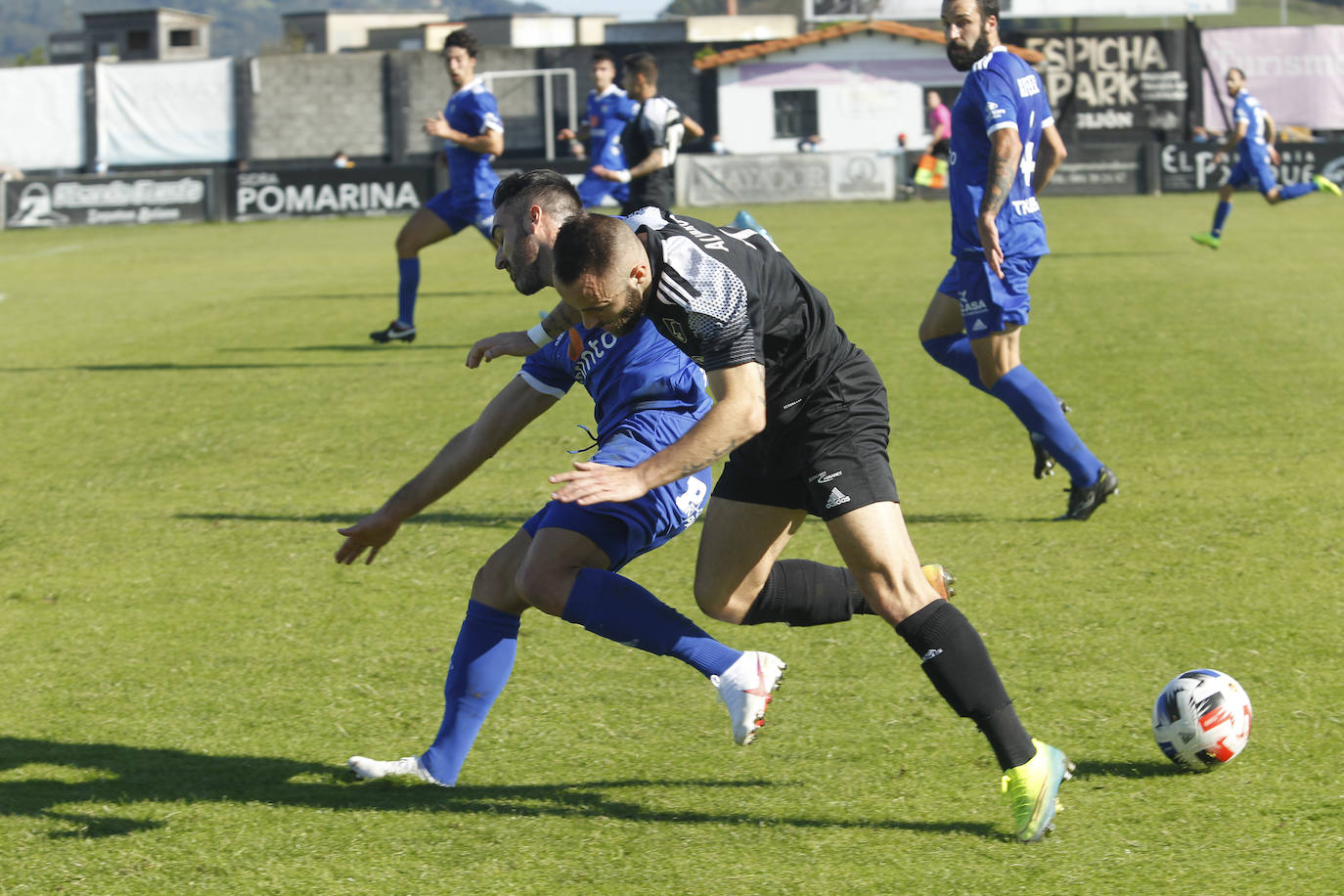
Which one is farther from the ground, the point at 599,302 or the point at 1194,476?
the point at 599,302

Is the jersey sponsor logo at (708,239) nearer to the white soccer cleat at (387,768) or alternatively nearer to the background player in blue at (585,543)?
the background player in blue at (585,543)

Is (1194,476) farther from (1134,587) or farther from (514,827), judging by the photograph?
(514,827)

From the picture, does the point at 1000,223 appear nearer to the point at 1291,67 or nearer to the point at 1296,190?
the point at 1296,190

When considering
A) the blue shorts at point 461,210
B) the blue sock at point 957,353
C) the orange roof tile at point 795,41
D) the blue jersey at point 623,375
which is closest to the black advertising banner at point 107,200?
the orange roof tile at point 795,41

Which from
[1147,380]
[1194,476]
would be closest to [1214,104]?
[1147,380]

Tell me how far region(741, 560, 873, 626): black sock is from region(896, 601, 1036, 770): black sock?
65 cm

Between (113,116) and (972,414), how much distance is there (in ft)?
136

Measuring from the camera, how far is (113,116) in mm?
44656

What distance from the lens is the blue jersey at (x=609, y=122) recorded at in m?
14.1

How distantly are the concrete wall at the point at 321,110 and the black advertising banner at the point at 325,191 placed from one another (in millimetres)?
16928

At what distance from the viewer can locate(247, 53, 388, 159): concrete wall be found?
1836 inches

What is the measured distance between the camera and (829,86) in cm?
4562

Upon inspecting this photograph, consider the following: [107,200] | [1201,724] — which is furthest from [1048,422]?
[107,200]

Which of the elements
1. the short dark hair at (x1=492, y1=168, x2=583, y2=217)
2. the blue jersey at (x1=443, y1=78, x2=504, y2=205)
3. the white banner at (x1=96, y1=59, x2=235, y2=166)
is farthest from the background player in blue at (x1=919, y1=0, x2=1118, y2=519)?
the white banner at (x1=96, y1=59, x2=235, y2=166)
